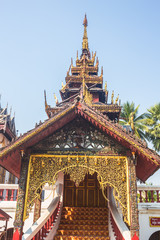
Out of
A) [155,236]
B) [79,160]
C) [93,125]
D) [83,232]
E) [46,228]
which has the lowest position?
[155,236]

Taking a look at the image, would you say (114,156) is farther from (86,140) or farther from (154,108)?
(154,108)

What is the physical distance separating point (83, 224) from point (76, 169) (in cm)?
337

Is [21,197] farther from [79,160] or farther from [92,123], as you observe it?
[92,123]

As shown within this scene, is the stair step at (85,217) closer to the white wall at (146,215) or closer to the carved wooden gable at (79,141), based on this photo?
the white wall at (146,215)

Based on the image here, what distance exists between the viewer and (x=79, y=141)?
761 cm

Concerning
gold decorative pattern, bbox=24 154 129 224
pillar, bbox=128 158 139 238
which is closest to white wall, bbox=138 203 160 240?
gold decorative pattern, bbox=24 154 129 224

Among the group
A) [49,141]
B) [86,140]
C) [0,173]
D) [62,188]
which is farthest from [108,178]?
[0,173]

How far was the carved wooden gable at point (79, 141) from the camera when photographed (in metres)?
7.46

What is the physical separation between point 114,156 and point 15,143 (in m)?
3.00

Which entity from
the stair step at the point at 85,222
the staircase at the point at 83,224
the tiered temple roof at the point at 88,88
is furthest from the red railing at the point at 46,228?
the tiered temple roof at the point at 88,88

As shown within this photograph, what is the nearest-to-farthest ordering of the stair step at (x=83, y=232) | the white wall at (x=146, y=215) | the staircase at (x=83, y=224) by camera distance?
1. the staircase at (x=83, y=224)
2. the stair step at (x=83, y=232)
3. the white wall at (x=146, y=215)

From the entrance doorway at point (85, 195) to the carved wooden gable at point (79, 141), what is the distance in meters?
4.43

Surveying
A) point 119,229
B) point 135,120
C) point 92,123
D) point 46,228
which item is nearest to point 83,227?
point 46,228

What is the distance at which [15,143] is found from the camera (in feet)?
22.7
